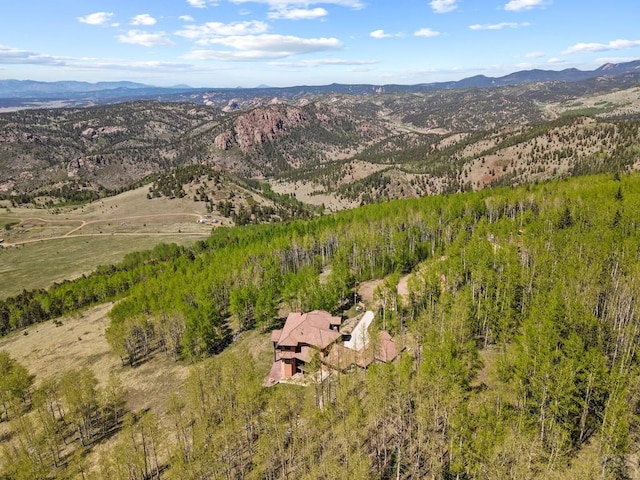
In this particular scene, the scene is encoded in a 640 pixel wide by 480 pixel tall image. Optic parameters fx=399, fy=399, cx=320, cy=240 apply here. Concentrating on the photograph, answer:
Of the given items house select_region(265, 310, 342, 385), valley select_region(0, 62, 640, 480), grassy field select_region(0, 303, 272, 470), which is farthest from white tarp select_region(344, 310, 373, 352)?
grassy field select_region(0, 303, 272, 470)

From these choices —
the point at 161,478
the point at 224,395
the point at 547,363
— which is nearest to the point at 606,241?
the point at 547,363

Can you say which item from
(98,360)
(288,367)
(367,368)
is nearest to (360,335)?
(367,368)

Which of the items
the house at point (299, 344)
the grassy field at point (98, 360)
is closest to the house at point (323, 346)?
the house at point (299, 344)

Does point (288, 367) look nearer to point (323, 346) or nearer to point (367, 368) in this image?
point (323, 346)

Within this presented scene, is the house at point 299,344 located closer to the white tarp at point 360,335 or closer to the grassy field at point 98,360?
the white tarp at point 360,335

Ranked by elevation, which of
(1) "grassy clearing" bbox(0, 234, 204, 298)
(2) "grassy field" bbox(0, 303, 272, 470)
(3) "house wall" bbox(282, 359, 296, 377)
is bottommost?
(1) "grassy clearing" bbox(0, 234, 204, 298)

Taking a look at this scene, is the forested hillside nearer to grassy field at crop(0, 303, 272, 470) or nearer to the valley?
the valley

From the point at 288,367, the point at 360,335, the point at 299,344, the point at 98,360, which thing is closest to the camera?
the point at 288,367

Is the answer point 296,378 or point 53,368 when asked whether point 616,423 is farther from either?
point 53,368
